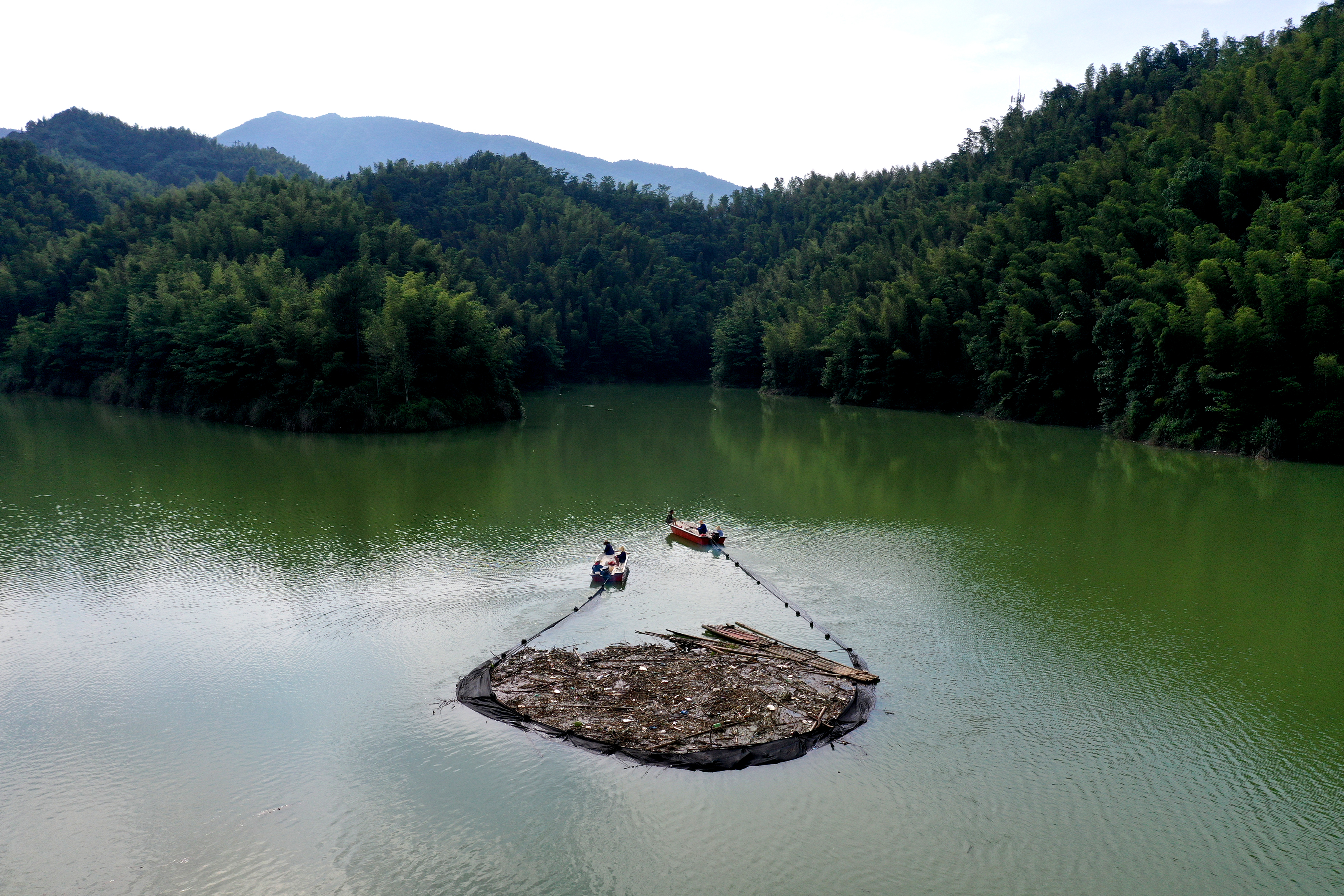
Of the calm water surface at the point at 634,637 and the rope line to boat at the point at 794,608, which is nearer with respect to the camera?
the calm water surface at the point at 634,637

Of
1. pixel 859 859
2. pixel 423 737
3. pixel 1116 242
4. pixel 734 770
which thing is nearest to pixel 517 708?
pixel 423 737

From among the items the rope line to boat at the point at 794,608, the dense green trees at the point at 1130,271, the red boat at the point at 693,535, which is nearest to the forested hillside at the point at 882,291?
the dense green trees at the point at 1130,271

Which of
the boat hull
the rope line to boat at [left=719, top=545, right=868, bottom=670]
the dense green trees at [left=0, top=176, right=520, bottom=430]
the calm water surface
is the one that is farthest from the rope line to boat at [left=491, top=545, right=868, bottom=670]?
the dense green trees at [left=0, top=176, right=520, bottom=430]

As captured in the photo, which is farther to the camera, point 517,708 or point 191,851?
point 517,708

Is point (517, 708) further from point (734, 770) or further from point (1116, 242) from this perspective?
point (1116, 242)

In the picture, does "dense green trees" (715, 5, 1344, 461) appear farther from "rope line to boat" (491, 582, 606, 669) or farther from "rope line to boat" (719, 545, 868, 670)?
"rope line to boat" (491, 582, 606, 669)

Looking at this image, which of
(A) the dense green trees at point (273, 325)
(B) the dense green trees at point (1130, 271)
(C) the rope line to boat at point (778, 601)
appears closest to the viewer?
(C) the rope line to boat at point (778, 601)

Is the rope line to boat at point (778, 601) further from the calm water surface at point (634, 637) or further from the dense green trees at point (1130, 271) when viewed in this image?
the dense green trees at point (1130, 271)
